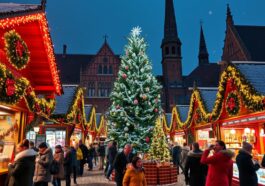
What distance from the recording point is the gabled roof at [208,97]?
54.9 feet

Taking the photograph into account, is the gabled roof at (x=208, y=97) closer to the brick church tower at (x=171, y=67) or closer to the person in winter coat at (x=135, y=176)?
the person in winter coat at (x=135, y=176)

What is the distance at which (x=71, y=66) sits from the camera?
58.0 meters

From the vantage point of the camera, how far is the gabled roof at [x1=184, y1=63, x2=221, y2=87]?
57356 mm

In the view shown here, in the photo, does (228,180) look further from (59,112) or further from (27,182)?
(59,112)

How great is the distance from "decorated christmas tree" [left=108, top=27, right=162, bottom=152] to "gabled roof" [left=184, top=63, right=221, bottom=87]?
42020mm

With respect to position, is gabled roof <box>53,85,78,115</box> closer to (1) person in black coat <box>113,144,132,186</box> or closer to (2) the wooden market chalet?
(2) the wooden market chalet

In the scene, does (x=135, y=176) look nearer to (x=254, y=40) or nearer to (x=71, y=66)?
(x=254, y=40)

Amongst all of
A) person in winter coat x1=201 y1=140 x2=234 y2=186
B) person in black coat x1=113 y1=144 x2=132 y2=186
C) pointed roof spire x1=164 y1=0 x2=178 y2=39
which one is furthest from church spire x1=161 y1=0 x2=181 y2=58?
person in winter coat x1=201 y1=140 x2=234 y2=186

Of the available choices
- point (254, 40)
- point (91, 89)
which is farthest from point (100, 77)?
point (254, 40)

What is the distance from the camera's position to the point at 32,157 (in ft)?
19.0

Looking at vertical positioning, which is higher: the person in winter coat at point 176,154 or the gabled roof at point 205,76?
the gabled roof at point 205,76

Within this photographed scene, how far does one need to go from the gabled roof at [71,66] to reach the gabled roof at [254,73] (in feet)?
146

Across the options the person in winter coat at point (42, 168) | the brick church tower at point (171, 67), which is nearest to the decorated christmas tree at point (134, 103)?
the person in winter coat at point (42, 168)

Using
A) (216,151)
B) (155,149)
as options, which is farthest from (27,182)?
(155,149)
